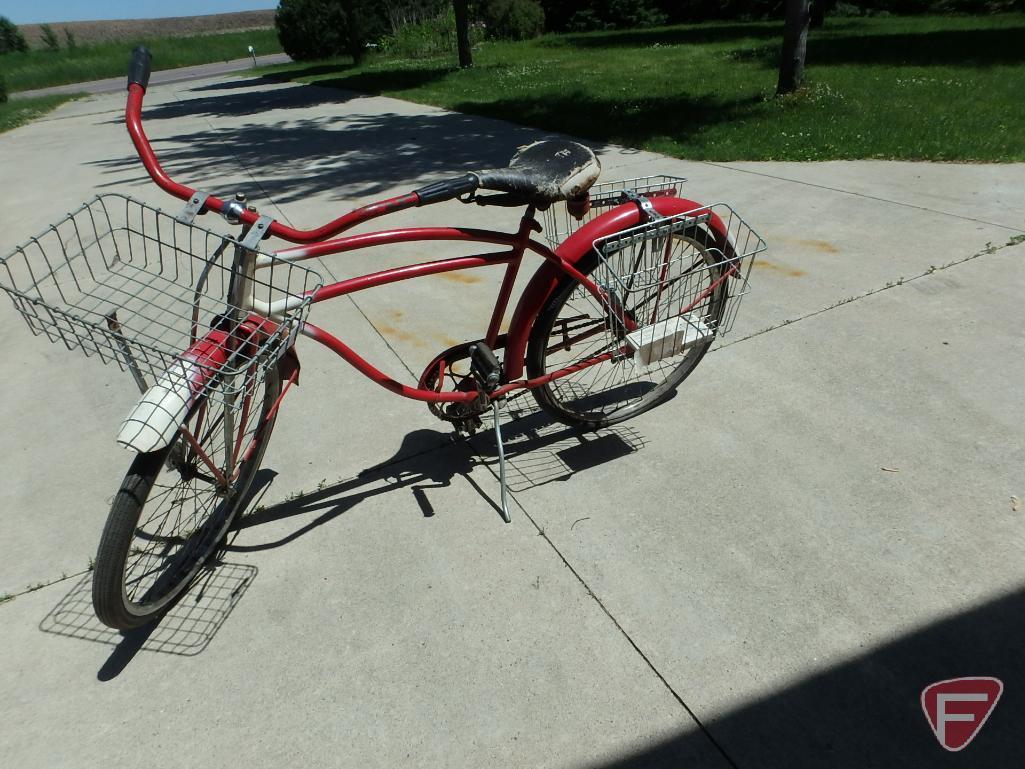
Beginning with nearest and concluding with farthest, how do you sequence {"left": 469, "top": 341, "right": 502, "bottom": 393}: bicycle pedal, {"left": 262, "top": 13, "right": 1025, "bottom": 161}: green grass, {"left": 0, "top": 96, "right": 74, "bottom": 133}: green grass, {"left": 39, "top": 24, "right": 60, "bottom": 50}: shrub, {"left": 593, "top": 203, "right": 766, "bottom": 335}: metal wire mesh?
{"left": 593, "top": 203, "right": 766, "bottom": 335}: metal wire mesh, {"left": 469, "top": 341, "right": 502, "bottom": 393}: bicycle pedal, {"left": 262, "top": 13, "right": 1025, "bottom": 161}: green grass, {"left": 0, "top": 96, "right": 74, "bottom": 133}: green grass, {"left": 39, "top": 24, "right": 60, "bottom": 50}: shrub

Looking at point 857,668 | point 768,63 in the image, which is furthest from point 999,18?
point 857,668

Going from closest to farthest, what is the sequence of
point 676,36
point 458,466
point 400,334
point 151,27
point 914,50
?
point 458,466 → point 400,334 → point 914,50 → point 676,36 → point 151,27

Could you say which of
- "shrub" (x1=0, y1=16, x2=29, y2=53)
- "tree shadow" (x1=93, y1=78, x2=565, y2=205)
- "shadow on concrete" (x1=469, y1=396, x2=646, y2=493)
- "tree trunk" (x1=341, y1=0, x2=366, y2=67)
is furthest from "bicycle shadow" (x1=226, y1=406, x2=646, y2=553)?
"shrub" (x1=0, y1=16, x2=29, y2=53)

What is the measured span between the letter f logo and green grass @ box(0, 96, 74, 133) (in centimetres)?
1651

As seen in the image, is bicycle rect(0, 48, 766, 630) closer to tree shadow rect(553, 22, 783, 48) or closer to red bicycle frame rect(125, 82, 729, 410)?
red bicycle frame rect(125, 82, 729, 410)

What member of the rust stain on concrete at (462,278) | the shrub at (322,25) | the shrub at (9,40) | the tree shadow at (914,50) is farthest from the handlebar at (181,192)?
the shrub at (9,40)

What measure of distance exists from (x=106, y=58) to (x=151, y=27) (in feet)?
95.1

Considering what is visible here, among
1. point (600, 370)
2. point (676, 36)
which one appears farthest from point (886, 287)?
point (676, 36)

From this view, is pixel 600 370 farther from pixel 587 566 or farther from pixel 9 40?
pixel 9 40

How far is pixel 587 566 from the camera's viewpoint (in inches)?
89.0

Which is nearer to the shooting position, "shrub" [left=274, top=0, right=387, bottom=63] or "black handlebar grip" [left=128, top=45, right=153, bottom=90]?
"black handlebar grip" [left=128, top=45, right=153, bottom=90]

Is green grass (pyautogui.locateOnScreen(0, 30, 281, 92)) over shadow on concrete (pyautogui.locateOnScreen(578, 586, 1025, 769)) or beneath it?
over

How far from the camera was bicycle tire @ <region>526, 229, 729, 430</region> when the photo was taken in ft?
8.32

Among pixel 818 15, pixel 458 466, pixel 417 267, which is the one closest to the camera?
pixel 417 267
